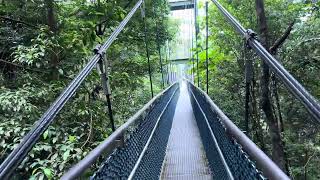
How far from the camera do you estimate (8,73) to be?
2.99 meters

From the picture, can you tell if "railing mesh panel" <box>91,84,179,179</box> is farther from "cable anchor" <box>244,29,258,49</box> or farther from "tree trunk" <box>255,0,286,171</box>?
"tree trunk" <box>255,0,286,171</box>

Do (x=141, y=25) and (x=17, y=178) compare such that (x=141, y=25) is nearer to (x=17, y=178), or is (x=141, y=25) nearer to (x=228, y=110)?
(x=228, y=110)

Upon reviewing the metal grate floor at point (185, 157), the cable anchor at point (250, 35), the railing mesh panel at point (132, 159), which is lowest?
the metal grate floor at point (185, 157)

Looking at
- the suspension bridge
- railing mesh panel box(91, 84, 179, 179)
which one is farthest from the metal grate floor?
railing mesh panel box(91, 84, 179, 179)

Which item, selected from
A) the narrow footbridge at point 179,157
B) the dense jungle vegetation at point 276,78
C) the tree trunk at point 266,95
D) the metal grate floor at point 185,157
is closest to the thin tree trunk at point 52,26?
the narrow footbridge at point 179,157

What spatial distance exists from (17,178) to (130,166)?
3.06 feet

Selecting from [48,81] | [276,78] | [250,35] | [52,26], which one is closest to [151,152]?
[48,81]

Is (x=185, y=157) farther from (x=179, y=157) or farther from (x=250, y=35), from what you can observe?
(x=250, y=35)

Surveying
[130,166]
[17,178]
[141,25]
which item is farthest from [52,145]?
[141,25]

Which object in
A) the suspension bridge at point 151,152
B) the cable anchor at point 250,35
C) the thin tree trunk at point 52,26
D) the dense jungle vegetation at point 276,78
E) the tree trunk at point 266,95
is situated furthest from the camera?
the dense jungle vegetation at point 276,78

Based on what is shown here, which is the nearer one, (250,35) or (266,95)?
(250,35)

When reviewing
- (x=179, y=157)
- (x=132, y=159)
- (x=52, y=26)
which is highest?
(x=52, y=26)

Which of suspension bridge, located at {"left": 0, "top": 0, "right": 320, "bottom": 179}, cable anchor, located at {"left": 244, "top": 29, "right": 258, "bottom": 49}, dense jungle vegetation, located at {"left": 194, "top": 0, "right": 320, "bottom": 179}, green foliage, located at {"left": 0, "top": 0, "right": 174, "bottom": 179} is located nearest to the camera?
suspension bridge, located at {"left": 0, "top": 0, "right": 320, "bottom": 179}

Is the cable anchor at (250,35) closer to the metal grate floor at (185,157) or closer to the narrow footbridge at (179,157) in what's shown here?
the narrow footbridge at (179,157)
